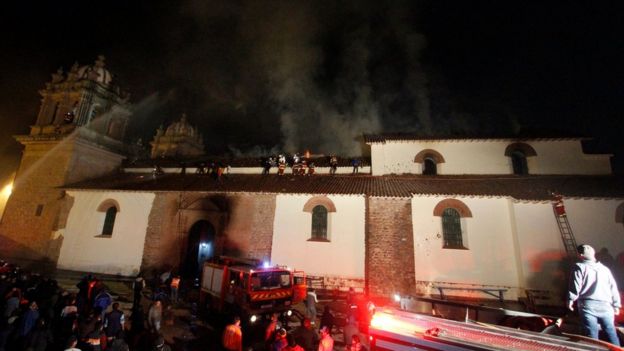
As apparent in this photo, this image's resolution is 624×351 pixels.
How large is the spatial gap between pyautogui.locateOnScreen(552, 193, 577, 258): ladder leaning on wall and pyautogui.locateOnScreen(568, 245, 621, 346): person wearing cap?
951 cm

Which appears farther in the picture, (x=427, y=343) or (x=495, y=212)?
(x=495, y=212)

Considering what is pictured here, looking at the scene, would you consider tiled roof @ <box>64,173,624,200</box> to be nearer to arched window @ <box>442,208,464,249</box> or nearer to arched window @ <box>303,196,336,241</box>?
arched window @ <box>303,196,336,241</box>

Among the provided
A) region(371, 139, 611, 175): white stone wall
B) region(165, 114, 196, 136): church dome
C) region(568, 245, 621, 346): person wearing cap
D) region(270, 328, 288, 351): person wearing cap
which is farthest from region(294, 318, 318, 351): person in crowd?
region(165, 114, 196, 136): church dome

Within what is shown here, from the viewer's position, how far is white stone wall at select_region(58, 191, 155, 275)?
1564 centimetres

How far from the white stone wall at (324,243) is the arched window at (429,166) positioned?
18.6 feet

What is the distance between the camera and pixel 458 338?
12.2 ft

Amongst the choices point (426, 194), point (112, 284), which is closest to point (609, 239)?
point (426, 194)

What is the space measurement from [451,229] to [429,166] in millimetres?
5131

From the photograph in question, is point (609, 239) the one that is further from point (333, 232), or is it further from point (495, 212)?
point (333, 232)

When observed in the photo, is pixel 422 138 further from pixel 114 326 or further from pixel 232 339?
pixel 114 326

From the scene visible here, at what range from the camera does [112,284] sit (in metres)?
13.5

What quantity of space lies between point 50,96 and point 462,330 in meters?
30.1

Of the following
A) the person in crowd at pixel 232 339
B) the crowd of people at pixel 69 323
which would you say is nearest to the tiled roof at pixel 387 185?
the crowd of people at pixel 69 323

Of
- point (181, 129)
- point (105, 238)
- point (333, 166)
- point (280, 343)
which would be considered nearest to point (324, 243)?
point (333, 166)
